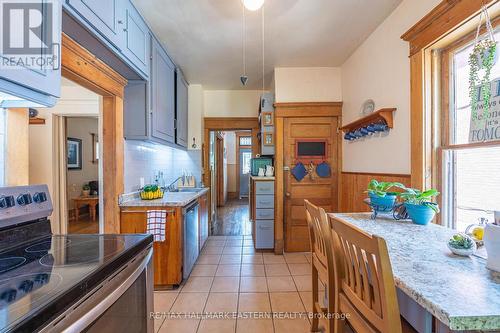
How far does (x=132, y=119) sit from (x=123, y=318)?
1.83 metres

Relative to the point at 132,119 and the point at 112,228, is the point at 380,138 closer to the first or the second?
the point at 132,119


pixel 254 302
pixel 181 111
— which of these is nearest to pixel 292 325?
pixel 254 302

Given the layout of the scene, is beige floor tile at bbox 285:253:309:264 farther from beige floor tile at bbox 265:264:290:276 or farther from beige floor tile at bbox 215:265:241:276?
beige floor tile at bbox 215:265:241:276

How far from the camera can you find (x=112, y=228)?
220cm

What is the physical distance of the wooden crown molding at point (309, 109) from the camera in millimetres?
3357

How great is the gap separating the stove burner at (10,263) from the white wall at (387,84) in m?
2.41

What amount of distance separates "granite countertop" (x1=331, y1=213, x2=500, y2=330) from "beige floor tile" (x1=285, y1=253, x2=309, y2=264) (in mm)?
1999

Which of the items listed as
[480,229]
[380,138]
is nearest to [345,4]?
[380,138]


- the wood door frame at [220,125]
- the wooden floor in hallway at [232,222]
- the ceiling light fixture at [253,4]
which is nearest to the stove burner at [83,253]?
the ceiling light fixture at [253,4]

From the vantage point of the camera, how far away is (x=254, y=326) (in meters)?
1.85

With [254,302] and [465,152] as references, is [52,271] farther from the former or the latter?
[465,152]

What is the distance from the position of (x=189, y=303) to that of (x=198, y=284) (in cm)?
33

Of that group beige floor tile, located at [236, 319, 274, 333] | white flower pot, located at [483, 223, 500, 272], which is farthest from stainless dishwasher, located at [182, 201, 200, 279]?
white flower pot, located at [483, 223, 500, 272]

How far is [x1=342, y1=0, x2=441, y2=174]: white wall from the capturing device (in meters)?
2.01
